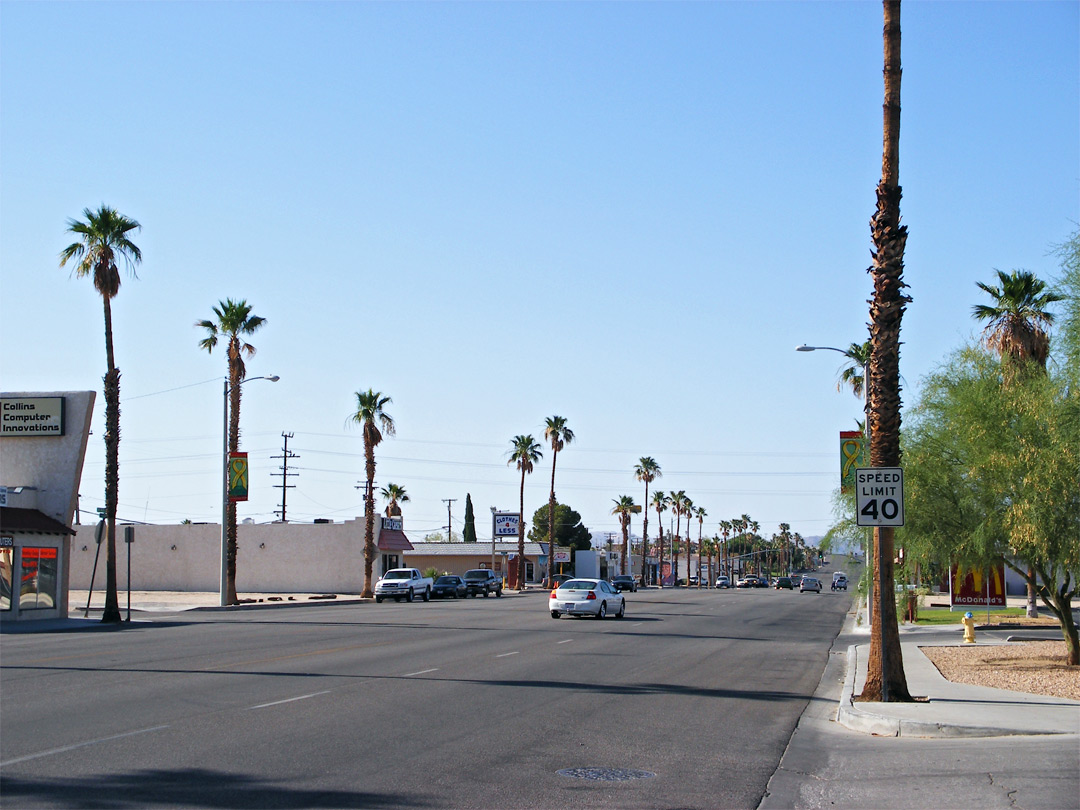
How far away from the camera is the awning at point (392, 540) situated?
2802 inches

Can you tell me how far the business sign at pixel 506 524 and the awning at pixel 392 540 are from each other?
1863 centimetres

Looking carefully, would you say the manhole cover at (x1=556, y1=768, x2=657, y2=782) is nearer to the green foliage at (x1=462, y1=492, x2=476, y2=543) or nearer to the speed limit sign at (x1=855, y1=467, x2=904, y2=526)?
the speed limit sign at (x1=855, y1=467, x2=904, y2=526)

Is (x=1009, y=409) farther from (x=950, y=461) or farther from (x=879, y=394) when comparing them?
(x=879, y=394)

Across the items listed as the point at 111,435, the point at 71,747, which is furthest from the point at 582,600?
the point at 71,747

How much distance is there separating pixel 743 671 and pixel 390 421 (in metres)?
45.9

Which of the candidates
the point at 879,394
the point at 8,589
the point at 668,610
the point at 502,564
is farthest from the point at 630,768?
the point at 502,564

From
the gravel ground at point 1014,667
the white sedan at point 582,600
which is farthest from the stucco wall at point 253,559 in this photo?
the gravel ground at point 1014,667

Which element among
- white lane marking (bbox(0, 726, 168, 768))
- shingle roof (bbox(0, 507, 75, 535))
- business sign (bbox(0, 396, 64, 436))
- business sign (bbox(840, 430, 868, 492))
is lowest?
white lane marking (bbox(0, 726, 168, 768))

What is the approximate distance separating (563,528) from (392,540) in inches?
2912

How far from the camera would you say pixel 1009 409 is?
18.8 meters

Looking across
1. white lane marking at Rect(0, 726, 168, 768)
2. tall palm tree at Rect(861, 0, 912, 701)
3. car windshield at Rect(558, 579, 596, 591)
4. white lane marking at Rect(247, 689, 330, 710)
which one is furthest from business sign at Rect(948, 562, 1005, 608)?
white lane marking at Rect(0, 726, 168, 768)

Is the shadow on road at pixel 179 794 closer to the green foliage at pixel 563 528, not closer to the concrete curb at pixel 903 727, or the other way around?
the concrete curb at pixel 903 727

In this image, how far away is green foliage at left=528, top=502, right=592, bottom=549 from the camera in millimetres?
145250

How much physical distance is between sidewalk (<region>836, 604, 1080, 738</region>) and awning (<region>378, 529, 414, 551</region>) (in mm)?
55394
